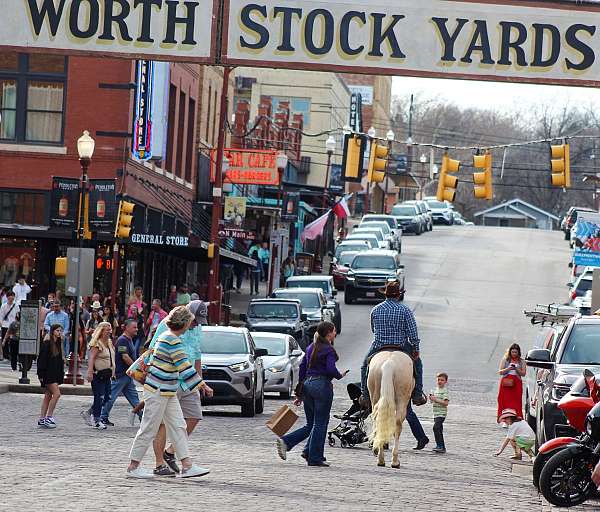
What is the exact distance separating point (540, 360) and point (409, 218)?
78185 mm

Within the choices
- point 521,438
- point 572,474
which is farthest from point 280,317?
point 572,474

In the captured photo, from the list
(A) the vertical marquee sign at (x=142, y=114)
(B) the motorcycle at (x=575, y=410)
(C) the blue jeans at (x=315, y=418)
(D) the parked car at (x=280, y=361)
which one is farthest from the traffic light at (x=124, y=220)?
(B) the motorcycle at (x=575, y=410)

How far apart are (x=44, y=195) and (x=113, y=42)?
93.4 ft

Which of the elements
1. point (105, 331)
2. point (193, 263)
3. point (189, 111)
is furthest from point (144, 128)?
point (105, 331)

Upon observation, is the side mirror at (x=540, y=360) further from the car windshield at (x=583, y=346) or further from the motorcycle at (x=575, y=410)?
the motorcycle at (x=575, y=410)

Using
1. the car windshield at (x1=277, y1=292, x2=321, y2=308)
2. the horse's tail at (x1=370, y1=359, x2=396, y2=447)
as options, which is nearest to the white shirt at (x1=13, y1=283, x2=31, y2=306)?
the car windshield at (x1=277, y1=292, x2=321, y2=308)

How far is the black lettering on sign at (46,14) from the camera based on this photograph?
16.8 meters

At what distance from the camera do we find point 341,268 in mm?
62906

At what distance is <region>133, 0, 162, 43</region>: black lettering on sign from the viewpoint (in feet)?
54.6

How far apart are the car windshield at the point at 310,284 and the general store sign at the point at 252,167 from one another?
6984 mm

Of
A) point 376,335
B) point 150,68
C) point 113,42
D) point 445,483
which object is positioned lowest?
point 445,483

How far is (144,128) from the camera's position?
43.8 m

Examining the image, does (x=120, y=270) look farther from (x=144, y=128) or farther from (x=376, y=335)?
(x=376, y=335)

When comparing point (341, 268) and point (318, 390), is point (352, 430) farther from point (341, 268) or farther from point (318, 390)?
point (341, 268)
